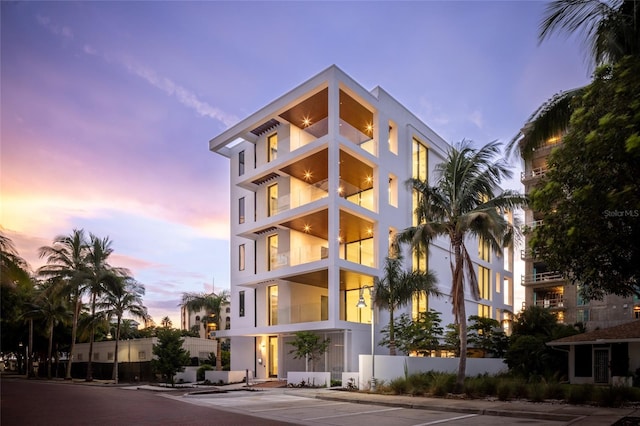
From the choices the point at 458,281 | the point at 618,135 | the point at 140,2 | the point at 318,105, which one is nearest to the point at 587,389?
the point at 458,281

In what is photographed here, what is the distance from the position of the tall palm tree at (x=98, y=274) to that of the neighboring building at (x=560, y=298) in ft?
103

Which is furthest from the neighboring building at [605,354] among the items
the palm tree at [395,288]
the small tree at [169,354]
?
the small tree at [169,354]

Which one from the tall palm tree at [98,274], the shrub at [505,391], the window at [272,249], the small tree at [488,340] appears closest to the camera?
the shrub at [505,391]

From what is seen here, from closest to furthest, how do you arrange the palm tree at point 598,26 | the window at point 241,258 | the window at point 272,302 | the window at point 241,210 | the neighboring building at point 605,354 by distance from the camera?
the palm tree at point 598,26, the neighboring building at point 605,354, the window at point 272,302, the window at point 241,258, the window at point 241,210

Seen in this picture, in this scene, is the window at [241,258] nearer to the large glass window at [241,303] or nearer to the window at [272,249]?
the large glass window at [241,303]

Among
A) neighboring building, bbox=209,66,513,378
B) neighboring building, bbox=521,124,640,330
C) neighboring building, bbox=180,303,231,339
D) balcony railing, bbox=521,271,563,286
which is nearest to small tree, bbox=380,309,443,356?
neighboring building, bbox=209,66,513,378

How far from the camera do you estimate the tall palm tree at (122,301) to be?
1656 inches

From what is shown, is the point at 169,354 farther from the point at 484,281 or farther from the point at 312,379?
the point at 484,281

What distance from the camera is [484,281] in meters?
48.1

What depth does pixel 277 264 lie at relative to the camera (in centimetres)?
3466

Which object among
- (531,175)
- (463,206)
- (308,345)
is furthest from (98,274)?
(531,175)

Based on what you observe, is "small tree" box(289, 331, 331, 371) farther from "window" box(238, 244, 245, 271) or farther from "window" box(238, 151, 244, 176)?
"window" box(238, 151, 244, 176)

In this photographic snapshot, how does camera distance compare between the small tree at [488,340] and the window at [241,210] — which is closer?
the small tree at [488,340]

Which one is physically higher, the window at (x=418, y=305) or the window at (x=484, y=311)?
the window at (x=418, y=305)
